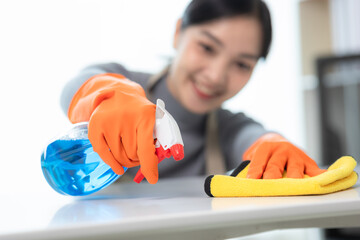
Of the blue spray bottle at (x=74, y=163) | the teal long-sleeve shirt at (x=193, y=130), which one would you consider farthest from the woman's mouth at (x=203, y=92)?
the blue spray bottle at (x=74, y=163)

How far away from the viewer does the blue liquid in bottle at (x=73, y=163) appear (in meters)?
0.46

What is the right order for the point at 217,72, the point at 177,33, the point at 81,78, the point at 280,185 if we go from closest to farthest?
the point at 280,185 → the point at 81,78 → the point at 217,72 → the point at 177,33

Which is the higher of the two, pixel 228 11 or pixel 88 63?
pixel 228 11

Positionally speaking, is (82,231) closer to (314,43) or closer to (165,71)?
(165,71)

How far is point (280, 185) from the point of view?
0.42 m

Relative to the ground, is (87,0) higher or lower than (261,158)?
higher

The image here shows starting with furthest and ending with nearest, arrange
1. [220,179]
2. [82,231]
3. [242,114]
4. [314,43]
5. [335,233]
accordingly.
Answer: [314,43] < [335,233] < [242,114] < [220,179] < [82,231]

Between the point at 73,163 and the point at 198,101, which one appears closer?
the point at 73,163

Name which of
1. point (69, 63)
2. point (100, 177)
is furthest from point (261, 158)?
point (69, 63)

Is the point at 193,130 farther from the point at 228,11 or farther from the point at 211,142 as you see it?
the point at 228,11

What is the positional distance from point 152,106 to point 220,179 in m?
0.13

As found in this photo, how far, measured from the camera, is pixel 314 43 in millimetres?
2529

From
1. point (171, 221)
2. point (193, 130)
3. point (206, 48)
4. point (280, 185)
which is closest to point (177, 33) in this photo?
point (206, 48)

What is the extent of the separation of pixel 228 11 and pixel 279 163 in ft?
1.64
